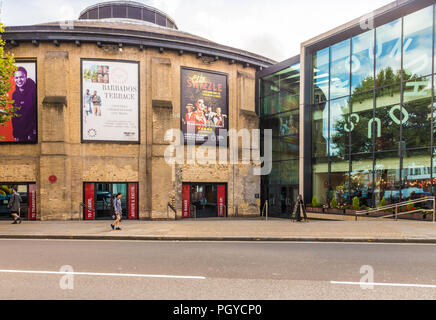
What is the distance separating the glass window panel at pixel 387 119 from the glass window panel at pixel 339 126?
58.7 inches

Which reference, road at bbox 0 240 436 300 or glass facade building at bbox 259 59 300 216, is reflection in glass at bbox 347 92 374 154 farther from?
road at bbox 0 240 436 300

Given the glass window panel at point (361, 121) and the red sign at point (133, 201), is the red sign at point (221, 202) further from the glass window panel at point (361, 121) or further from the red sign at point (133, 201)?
the glass window panel at point (361, 121)

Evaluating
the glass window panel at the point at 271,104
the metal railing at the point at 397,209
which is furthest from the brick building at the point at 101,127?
the metal railing at the point at 397,209

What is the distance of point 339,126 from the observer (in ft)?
57.0

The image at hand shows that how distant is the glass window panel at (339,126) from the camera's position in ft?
56.0

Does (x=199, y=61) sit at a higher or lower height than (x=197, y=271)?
higher

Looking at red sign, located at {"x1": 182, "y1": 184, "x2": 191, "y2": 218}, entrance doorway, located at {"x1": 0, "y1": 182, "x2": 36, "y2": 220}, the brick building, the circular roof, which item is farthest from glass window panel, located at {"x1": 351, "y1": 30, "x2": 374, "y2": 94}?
entrance doorway, located at {"x1": 0, "y1": 182, "x2": 36, "y2": 220}

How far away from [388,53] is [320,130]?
543cm

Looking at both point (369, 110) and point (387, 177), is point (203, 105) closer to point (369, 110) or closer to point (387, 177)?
point (369, 110)

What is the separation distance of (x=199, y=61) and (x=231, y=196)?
9329 mm

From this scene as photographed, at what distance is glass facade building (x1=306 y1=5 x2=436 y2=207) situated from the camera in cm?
1401
